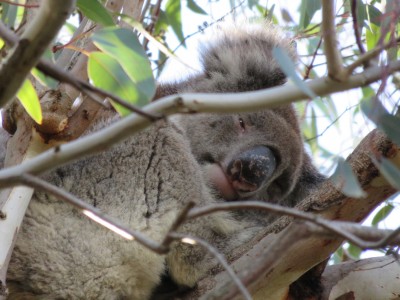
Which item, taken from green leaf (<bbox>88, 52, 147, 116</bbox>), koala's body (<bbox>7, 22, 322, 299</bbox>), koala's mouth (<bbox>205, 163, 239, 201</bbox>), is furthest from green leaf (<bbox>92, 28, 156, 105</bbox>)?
koala's mouth (<bbox>205, 163, 239, 201</bbox>)

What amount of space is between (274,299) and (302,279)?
0.13 meters

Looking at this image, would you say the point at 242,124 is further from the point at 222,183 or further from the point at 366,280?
the point at 366,280

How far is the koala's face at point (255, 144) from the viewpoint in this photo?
8.29 ft

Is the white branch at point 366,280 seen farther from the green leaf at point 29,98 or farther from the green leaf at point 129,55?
the green leaf at point 29,98

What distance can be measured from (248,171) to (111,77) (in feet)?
3.24

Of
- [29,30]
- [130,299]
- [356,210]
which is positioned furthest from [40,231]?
[29,30]

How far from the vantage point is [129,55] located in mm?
1460

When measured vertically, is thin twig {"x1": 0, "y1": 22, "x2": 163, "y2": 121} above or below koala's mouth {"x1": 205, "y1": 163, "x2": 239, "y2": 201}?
below

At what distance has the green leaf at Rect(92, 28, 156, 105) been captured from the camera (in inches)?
56.2

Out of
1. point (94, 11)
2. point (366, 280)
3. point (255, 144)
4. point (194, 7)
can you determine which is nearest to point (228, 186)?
point (255, 144)

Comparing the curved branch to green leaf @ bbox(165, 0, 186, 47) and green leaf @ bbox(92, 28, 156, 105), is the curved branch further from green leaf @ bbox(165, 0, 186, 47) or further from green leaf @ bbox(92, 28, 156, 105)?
Answer: green leaf @ bbox(165, 0, 186, 47)

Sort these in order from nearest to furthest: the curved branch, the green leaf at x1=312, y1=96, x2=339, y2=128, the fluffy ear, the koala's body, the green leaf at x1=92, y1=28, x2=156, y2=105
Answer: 1. the curved branch
2. the green leaf at x1=92, y1=28, x2=156, y2=105
3. the koala's body
4. the fluffy ear
5. the green leaf at x1=312, y1=96, x2=339, y2=128

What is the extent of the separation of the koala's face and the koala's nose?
0.02m

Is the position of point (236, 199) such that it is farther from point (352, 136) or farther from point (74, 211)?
point (352, 136)
